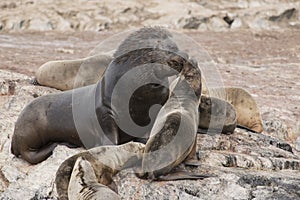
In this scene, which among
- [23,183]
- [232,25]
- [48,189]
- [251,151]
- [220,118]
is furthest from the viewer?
[232,25]

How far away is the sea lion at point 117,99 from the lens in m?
4.72

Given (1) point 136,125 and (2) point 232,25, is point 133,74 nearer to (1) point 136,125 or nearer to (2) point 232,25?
(1) point 136,125

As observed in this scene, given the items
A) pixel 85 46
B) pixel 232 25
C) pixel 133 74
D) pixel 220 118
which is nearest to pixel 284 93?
pixel 220 118

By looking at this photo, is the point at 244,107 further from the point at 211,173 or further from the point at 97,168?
the point at 97,168

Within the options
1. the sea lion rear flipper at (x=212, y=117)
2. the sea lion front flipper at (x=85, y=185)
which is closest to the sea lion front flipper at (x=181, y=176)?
the sea lion front flipper at (x=85, y=185)

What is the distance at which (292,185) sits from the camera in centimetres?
403

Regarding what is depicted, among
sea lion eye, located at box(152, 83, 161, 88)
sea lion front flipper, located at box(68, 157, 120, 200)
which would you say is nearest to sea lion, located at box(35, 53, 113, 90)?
sea lion eye, located at box(152, 83, 161, 88)

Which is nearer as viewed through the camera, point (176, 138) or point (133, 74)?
point (176, 138)

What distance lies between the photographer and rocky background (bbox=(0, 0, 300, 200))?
4113mm

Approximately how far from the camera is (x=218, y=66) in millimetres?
12969

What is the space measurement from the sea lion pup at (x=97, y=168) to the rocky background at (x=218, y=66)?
0.11 metres

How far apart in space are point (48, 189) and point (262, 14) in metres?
20.1

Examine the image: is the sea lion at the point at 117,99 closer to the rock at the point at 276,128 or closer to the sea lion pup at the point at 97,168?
the sea lion pup at the point at 97,168

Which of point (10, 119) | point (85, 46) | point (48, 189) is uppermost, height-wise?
point (48, 189)
